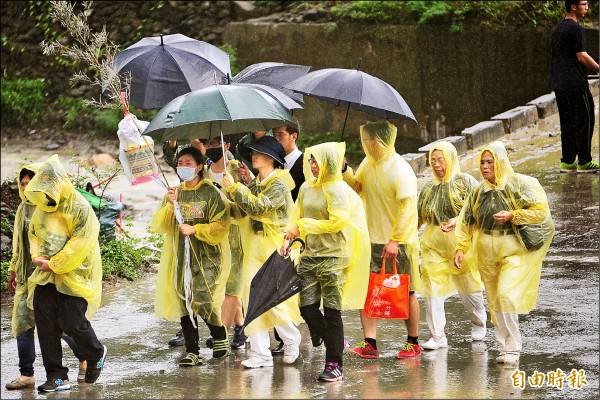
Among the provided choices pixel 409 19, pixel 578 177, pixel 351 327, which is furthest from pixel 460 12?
pixel 351 327

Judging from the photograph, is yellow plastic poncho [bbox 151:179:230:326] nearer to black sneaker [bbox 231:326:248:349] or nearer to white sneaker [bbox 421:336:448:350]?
black sneaker [bbox 231:326:248:349]

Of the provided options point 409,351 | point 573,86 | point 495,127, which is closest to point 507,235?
point 409,351

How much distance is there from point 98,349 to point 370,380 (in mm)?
1888

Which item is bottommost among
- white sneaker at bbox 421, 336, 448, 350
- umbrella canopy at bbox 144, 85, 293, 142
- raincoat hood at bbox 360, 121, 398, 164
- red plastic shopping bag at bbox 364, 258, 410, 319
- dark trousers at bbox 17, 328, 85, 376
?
white sneaker at bbox 421, 336, 448, 350

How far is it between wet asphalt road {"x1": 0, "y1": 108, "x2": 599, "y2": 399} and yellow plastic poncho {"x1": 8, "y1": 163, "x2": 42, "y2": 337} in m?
0.49

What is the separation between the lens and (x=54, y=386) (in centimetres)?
838

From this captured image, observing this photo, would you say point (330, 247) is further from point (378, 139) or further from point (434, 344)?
point (434, 344)

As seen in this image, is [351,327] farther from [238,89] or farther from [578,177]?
[578,177]

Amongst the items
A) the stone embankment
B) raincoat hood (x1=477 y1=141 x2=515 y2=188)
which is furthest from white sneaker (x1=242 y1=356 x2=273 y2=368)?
the stone embankment

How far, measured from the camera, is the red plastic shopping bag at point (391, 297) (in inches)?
343

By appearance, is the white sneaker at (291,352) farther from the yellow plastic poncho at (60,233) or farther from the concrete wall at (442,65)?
the concrete wall at (442,65)

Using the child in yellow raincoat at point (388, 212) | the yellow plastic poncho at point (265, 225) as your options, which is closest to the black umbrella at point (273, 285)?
the yellow plastic poncho at point (265, 225)

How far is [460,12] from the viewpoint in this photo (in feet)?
62.5

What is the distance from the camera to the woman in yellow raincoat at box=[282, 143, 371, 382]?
8.38m
